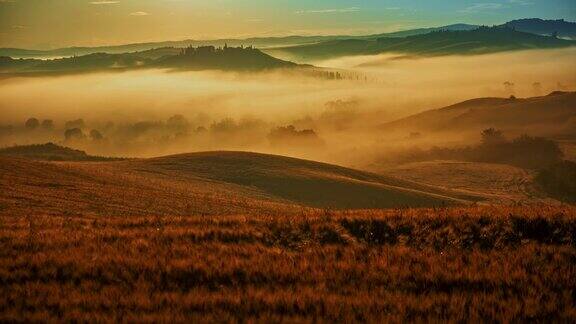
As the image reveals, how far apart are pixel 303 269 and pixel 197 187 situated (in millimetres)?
45624

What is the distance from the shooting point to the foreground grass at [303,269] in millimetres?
8227

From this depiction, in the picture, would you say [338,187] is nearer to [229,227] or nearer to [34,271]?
[229,227]

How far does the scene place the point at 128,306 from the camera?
27.3ft

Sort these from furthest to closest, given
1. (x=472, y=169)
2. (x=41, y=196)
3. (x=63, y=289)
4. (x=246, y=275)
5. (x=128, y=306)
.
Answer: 1. (x=472, y=169)
2. (x=41, y=196)
3. (x=246, y=275)
4. (x=63, y=289)
5. (x=128, y=306)

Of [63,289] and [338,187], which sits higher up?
[63,289]

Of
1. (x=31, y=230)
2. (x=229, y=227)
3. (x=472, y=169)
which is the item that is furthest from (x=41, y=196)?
(x=472, y=169)

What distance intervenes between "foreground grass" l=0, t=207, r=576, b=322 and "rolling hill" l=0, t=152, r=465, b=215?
620 inches

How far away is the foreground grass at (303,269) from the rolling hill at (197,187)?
51.7 ft

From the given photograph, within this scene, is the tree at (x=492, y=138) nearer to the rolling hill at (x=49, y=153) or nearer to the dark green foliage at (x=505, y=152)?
the dark green foliage at (x=505, y=152)

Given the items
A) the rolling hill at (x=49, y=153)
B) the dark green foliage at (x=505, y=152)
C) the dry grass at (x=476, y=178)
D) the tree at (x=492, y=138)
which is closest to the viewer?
the dry grass at (x=476, y=178)

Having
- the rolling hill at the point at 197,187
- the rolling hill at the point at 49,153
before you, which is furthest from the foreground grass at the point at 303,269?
the rolling hill at the point at 49,153

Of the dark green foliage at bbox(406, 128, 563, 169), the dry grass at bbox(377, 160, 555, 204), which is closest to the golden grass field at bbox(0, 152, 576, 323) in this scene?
the dry grass at bbox(377, 160, 555, 204)

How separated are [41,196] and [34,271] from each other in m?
24.3

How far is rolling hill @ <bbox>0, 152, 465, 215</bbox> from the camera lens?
3294 cm
